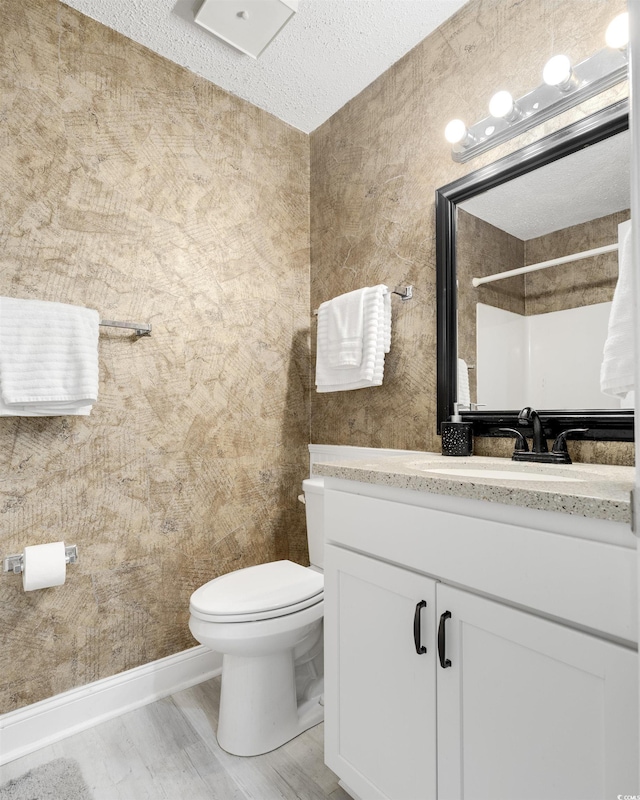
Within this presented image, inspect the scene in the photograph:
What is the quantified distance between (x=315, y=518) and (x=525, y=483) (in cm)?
107

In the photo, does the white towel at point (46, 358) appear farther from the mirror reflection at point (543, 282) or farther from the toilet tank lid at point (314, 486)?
the mirror reflection at point (543, 282)

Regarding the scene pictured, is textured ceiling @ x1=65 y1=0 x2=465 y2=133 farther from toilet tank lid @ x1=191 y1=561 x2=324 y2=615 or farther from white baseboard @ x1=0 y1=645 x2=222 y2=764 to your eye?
white baseboard @ x1=0 y1=645 x2=222 y2=764

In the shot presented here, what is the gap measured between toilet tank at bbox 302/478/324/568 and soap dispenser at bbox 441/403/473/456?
53 cm

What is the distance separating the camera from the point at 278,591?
149 centimetres

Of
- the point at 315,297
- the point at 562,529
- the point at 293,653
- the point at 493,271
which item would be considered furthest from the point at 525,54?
the point at 293,653

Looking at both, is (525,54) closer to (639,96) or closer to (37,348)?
(639,96)

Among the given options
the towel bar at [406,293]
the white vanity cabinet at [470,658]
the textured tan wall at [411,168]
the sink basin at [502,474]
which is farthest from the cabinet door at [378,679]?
the towel bar at [406,293]

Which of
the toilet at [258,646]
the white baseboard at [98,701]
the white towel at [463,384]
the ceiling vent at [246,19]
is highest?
the ceiling vent at [246,19]

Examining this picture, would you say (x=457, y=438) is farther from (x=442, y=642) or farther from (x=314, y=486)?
(x=442, y=642)

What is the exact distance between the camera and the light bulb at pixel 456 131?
1.54 meters

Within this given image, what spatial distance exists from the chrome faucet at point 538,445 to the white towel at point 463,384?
19 centimetres

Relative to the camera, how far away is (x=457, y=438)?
Answer: 151 centimetres

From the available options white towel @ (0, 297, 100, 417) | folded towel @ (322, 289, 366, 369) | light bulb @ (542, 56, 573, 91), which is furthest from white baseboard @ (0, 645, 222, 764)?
light bulb @ (542, 56, 573, 91)

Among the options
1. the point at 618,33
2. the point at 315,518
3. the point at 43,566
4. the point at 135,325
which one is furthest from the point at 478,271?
the point at 43,566
